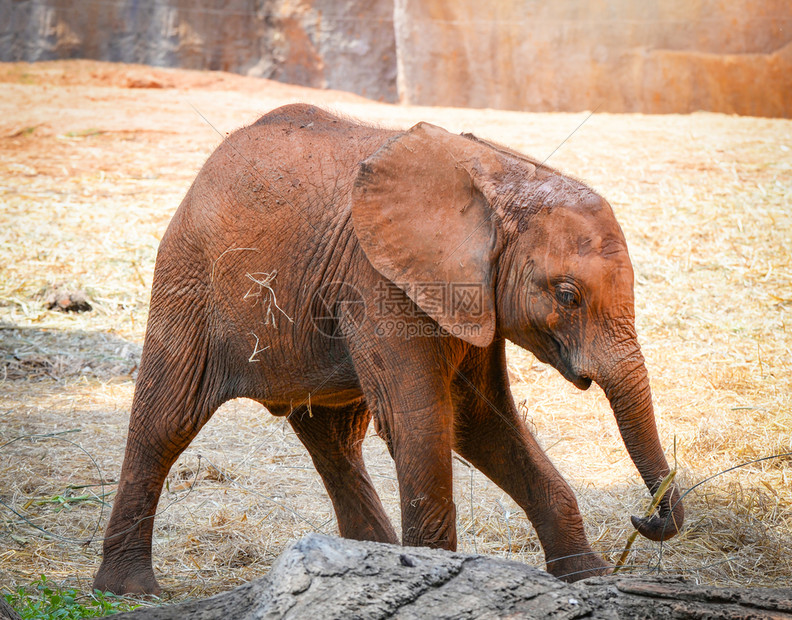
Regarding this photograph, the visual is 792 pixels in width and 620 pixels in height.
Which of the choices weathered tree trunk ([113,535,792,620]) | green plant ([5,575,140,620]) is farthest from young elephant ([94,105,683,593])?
weathered tree trunk ([113,535,792,620])

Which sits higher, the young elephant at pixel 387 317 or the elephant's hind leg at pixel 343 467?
the young elephant at pixel 387 317

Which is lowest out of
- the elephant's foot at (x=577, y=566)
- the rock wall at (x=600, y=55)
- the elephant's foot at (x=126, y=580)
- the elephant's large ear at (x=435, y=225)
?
the elephant's foot at (x=126, y=580)

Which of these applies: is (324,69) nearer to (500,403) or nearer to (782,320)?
(782,320)

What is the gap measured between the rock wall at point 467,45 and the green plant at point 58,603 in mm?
14781

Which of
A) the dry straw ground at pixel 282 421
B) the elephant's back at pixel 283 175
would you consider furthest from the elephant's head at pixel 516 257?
the dry straw ground at pixel 282 421

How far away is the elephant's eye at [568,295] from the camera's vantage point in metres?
3.30

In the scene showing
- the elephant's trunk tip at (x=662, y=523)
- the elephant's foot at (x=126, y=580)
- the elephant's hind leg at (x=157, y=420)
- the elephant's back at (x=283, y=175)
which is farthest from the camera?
the elephant's hind leg at (x=157, y=420)

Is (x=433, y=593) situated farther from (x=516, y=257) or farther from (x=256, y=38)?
(x=256, y=38)

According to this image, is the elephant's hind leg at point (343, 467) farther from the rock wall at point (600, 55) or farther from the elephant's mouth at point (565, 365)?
the rock wall at point (600, 55)

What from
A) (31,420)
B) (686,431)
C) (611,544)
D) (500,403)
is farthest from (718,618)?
(31,420)

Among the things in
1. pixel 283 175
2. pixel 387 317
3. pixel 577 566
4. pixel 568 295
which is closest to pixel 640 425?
pixel 568 295

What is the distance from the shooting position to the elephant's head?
10.8 feet

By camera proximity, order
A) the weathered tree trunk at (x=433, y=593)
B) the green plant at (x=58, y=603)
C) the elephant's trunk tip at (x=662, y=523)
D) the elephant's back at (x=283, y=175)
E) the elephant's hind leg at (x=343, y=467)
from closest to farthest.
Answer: the weathered tree trunk at (x=433, y=593) → the green plant at (x=58, y=603) → the elephant's trunk tip at (x=662, y=523) → the elephant's back at (x=283, y=175) → the elephant's hind leg at (x=343, y=467)

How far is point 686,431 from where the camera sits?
6.01 meters
